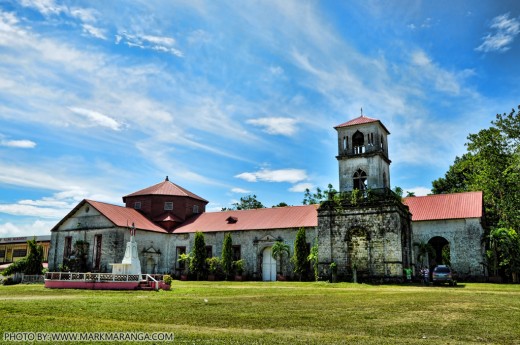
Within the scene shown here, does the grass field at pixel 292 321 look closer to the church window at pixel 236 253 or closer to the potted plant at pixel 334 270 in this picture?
the potted plant at pixel 334 270

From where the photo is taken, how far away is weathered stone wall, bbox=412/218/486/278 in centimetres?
3375

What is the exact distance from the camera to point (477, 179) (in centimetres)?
4038

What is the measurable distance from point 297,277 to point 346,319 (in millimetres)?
26560

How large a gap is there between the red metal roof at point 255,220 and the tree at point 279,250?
1.73 m

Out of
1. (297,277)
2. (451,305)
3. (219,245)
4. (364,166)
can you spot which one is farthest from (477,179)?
(451,305)

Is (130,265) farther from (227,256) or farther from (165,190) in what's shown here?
(165,190)

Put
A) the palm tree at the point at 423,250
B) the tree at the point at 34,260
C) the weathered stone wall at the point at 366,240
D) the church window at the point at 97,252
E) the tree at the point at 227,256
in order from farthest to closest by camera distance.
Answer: the church window at the point at 97,252, the tree at the point at 227,256, the tree at the point at 34,260, the palm tree at the point at 423,250, the weathered stone wall at the point at 366,240

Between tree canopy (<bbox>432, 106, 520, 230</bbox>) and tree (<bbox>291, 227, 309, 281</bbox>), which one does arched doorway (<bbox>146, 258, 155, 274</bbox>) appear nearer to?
tree (<bbox>291, 227, 309, 281</bbox>)

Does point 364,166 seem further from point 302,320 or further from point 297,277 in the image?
point 302,320

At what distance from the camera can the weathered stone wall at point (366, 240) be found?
2982 centimetres

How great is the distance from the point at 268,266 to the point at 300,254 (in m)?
4.78

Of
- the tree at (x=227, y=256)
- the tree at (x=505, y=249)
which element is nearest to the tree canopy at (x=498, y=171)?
the tree at (x=505, y=249)

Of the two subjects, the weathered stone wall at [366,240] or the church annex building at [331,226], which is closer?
the weathered stone wall at [366,240]

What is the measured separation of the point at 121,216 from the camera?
137 ft
